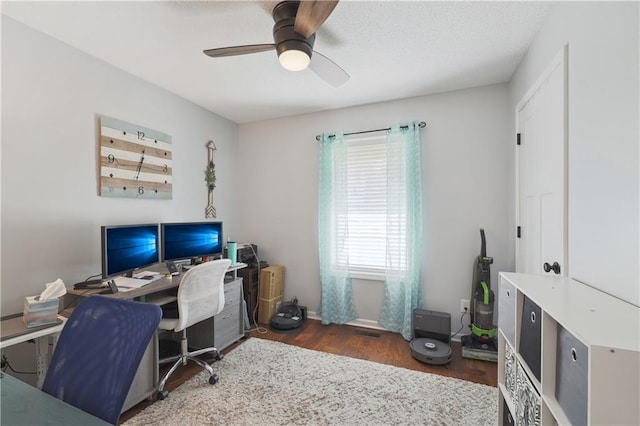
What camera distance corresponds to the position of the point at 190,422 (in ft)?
5.52

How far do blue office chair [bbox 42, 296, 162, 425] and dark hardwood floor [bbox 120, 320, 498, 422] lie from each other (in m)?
1.14

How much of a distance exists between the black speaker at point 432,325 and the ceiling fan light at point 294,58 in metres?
2.51

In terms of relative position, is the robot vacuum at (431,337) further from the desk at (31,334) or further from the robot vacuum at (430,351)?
the desk at (31,334)

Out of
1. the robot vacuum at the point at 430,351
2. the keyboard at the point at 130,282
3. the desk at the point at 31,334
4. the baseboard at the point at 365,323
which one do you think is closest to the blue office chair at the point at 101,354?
the desk at the point at 31,334

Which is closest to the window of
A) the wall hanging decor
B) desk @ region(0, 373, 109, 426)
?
the wall hanging decor

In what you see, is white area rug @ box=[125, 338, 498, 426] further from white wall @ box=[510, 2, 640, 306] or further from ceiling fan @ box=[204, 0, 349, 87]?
ceiling fan @ box=[204, 0, 349, 87]

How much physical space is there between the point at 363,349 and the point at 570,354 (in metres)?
2.06

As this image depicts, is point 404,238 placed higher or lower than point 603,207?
lower

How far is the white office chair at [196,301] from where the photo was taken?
1976 mm

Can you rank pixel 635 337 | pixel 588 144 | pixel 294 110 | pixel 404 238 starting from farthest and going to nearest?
pixel 294 110 → pixel 404 238 → pixel 588 144 → pixel 635 337

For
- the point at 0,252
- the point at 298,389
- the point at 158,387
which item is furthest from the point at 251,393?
the point at 0,252

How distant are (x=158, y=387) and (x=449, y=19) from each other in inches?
127

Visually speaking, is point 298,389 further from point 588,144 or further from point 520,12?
point 520,12

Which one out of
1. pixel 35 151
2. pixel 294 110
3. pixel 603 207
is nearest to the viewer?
pixel 603 207
